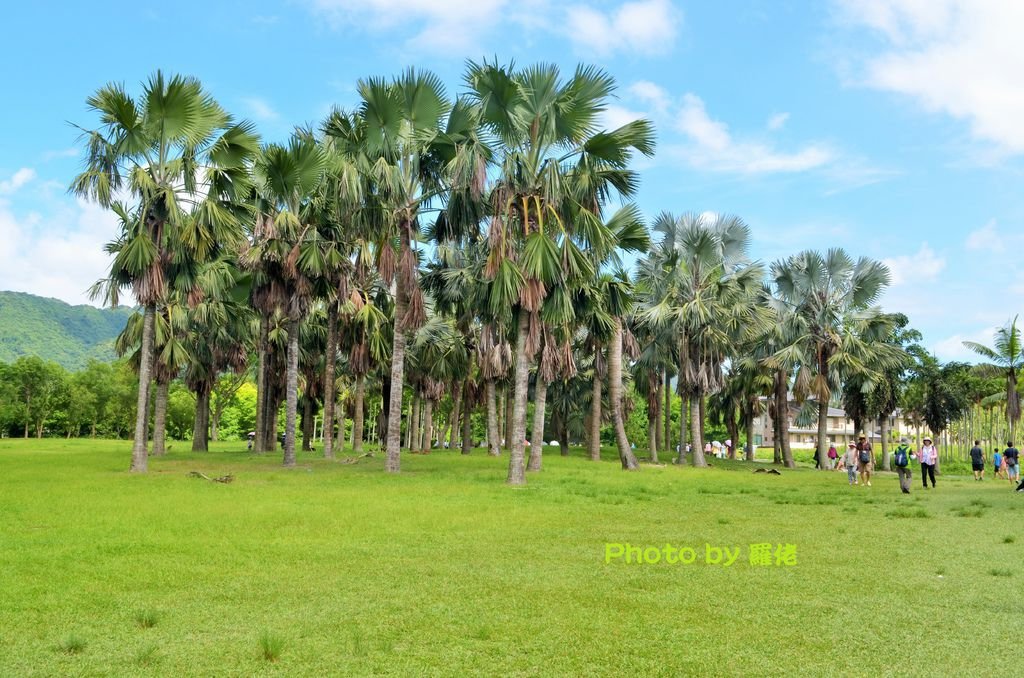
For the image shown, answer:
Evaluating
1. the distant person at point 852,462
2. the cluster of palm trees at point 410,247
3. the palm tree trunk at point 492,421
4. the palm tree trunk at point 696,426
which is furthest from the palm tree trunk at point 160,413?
the distant person at point 852,462

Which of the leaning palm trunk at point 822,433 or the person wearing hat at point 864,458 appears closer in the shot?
the person wearing hat at point 864,458

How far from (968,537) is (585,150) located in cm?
1376

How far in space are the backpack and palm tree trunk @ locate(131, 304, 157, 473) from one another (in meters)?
21.2

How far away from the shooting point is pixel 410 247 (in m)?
25.0

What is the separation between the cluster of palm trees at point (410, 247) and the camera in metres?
21.9

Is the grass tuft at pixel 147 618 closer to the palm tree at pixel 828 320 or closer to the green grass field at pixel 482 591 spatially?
the green grass field at pixel 482 591

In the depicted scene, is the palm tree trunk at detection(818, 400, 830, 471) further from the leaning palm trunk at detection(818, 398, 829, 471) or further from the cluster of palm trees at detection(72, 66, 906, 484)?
the cluster of palm trees at detection(72, 66, 906, 484)

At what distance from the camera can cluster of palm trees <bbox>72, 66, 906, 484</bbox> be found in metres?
21.9

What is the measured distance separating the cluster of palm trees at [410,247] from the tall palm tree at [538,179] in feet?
→ 0.18

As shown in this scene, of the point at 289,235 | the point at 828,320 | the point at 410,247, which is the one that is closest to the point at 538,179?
the point at 410,247

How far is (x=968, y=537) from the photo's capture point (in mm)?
12523

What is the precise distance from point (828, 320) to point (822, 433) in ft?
20.6

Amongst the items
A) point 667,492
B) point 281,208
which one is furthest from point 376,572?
point 281,208

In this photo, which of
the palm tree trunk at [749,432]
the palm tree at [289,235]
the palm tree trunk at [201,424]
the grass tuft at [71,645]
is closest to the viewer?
the grass tuft at [71,645]
